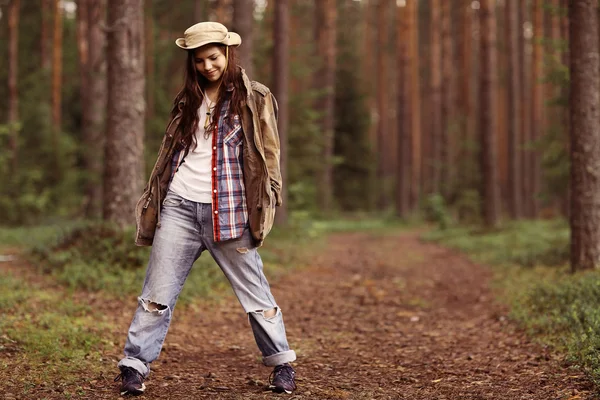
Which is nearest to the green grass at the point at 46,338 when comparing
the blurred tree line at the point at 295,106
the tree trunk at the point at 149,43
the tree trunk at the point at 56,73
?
the blurred tree line at the point at 295,106

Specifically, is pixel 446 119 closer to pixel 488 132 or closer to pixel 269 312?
pixel 488 132

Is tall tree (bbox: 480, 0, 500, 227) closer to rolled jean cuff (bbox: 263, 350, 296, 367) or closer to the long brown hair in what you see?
rolled jean cuff (bbox: 263, 350, 296, 367)

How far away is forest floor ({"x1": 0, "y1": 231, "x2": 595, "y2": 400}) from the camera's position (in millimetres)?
4914

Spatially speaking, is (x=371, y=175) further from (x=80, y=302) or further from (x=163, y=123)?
(x=80, y=302)

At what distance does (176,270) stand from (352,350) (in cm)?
256

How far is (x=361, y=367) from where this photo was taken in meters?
5.89

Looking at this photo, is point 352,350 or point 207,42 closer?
point 207,42

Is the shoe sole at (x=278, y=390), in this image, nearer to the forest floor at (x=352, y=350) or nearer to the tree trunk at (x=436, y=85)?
the forest floor at (x=352, y=350)

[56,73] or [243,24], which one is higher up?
[56,73]

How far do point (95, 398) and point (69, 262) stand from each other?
481 centimetres

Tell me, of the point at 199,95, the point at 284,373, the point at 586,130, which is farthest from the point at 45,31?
the point at 284,373

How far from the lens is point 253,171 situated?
4.59m

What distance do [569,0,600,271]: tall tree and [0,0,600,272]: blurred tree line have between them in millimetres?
49

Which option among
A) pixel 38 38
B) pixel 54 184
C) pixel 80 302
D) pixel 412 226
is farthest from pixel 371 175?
pixel 80 302
